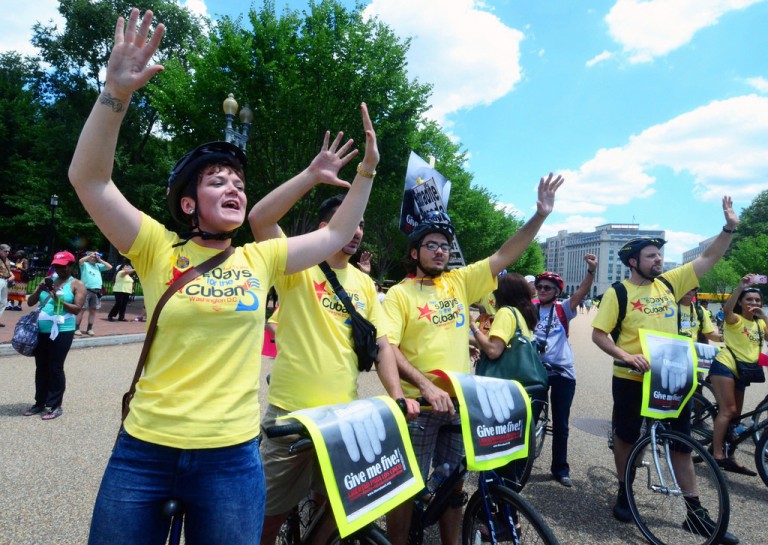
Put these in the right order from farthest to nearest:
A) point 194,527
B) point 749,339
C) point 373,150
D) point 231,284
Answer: point 749,339
point 373,150
point 231,284
point 194,527

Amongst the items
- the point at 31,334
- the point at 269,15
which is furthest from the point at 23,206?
the point at 31,334

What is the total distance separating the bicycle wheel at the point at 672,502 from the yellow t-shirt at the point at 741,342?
2.13m

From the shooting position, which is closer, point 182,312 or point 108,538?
point 108,538

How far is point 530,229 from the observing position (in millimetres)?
2920

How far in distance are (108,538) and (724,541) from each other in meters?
3.91

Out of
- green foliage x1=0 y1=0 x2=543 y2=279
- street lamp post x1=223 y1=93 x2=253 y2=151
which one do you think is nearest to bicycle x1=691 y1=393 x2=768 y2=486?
street lamp post x1=223 y1=93 x2=253 y2=151

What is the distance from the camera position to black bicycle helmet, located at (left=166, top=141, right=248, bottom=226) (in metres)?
1.82

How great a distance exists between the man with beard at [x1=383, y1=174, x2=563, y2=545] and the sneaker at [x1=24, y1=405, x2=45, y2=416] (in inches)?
203

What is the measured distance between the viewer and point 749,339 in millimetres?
5328

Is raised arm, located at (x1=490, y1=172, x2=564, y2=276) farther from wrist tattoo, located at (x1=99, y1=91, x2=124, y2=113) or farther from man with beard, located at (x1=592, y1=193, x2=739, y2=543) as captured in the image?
wrist tattoo, located at (x1=99, y1=91, x2=124, y2=113)

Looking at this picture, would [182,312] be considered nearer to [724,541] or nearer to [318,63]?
[724,541]

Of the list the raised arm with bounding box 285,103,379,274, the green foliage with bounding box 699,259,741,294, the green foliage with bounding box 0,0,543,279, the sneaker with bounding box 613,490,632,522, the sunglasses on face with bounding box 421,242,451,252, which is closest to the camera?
the raised arm with bounding box 285,103,379,274

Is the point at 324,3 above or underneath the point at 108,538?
above

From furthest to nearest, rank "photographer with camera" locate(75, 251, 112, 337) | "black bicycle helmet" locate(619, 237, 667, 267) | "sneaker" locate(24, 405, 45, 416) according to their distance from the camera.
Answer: "photographer with camera" locate(75, 251, 112, 337), "sneaker" locate(24, 405, 45, 416), "black bicycle helmet" locate(619, 237, 667, 267)
